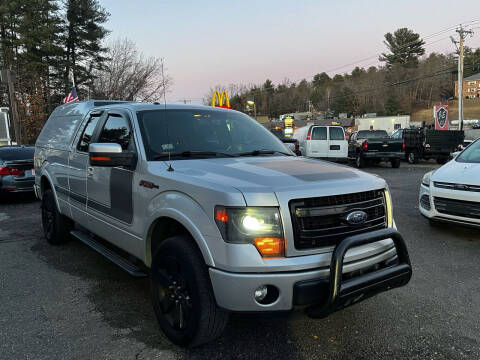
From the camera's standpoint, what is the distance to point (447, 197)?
17.9 ft

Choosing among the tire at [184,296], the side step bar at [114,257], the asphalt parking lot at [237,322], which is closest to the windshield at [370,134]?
the asphalt parking lot at [237,322]

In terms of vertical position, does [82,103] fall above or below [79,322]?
above

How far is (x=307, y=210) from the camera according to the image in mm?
2467

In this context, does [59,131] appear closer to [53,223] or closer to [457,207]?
[53,223]

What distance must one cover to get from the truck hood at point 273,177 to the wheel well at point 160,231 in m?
0.42

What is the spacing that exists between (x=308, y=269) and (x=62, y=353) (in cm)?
190

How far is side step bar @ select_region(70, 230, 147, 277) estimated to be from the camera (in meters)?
3.32

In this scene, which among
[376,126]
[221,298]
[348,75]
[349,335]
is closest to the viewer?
[221,298]

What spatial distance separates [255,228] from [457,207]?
4167 millimetres

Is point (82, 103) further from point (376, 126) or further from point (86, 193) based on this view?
point (376, 126)

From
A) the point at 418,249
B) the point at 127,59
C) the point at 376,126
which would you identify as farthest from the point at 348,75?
the point at 418,249

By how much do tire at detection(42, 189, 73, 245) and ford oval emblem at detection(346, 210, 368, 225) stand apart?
418cm

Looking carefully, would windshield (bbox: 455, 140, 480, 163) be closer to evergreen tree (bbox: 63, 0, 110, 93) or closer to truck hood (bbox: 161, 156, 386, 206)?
truck hood (bbox: 161, 156, 386, 206)

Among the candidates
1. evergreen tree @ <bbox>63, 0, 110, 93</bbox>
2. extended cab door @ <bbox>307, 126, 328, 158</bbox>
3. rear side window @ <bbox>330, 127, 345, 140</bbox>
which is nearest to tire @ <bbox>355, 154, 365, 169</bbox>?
rear side window @ <bbox>330, 127, 345, 140</bbox>
